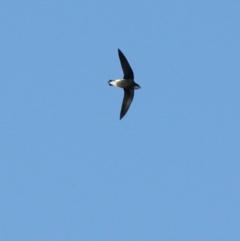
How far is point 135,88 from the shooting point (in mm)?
103375

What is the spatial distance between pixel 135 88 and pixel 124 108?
106 centimetres

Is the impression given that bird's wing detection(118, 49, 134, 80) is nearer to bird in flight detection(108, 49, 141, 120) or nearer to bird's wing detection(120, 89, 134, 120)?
bird in flight detection(108, 49, 141, 120)

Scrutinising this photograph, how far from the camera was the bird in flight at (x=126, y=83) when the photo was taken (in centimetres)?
10262

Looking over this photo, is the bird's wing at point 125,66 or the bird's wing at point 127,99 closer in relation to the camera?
the bird's wing at point 125,66

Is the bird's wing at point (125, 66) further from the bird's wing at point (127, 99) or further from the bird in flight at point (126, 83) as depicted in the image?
the bird's wing at point (127, 99)

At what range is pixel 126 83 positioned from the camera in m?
103

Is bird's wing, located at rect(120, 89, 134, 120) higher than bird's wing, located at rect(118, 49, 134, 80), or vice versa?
bird's wing, located at rect(118, 49, 134, 80)

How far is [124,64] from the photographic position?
103m

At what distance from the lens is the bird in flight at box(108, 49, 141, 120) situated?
10262cm

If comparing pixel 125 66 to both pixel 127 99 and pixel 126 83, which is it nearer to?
pixel 126 83

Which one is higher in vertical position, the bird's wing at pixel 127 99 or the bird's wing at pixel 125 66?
the bird's wing at pixel 125 66

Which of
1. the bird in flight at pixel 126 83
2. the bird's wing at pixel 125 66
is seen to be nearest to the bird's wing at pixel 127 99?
the bird in flight at pixel 126 83

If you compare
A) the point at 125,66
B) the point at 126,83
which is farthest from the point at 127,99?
the point at 125,66

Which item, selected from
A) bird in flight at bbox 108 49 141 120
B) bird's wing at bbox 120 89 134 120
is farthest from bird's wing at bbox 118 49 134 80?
bird's wing at bbox 120 89 134 120
